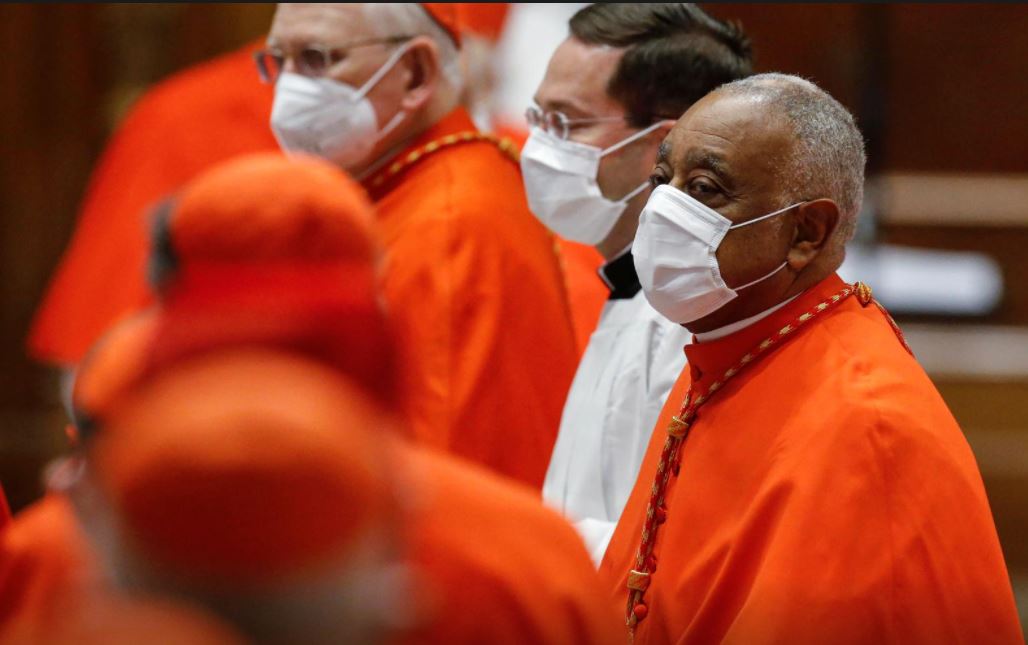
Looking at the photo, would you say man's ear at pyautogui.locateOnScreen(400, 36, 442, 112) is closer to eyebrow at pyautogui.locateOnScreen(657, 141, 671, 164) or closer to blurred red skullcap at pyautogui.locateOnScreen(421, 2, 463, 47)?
blurred red skullcap at pyautogui.locateOnScreen(421, 2, 463, 47)

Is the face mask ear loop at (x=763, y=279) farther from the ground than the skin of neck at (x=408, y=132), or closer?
farther from the ground

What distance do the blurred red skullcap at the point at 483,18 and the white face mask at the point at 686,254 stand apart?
1.46 m

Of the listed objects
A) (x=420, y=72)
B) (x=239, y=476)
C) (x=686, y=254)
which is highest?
(x=239, y=476)

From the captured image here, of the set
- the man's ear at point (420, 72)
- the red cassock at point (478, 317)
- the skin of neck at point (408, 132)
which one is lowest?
the red cassock at point (478, 317)

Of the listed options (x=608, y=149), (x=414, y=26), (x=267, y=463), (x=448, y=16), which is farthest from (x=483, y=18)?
(x=267, y=463)

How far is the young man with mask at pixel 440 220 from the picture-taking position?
3475 mm

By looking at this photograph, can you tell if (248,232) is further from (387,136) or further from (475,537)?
(387,136)

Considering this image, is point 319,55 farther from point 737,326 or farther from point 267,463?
point 267,463

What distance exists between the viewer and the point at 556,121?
11.2 feet

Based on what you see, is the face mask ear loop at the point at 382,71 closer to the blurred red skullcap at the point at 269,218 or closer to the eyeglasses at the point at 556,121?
the eyeglasses at the point at 556,121

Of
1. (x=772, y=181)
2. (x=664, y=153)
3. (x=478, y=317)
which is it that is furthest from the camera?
(x=478, y=317)

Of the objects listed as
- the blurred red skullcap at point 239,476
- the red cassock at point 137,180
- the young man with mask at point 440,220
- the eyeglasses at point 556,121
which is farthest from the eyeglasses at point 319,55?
the blurred red skullcap at point 239,476

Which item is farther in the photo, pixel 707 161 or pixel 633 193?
pixel 633 193

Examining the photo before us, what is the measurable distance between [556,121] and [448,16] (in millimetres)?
695
